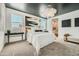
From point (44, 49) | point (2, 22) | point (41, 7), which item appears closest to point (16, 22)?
point (2, 22)

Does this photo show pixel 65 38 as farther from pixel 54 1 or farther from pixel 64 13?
pixel 54 1

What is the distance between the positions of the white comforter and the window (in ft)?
1.10

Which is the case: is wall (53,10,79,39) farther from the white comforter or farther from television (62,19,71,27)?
the white comforter

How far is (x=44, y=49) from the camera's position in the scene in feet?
7.35

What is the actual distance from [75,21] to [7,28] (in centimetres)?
130

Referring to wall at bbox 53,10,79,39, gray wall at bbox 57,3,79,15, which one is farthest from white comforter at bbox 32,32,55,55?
gray wall at bbox 57,3,79,15

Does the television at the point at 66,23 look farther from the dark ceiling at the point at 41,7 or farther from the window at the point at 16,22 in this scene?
the window at the point at 16,22

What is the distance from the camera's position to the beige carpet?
2232 mm

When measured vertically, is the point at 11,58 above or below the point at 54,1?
below

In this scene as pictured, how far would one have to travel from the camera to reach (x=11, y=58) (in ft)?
7.48

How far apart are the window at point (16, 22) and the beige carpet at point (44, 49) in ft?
0.96

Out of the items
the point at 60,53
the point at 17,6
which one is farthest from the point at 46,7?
the point at 60,53

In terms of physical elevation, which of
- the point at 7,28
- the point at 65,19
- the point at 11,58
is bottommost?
the point at 11,58

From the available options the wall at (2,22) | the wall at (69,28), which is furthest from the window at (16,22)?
the wall at (69,28)
